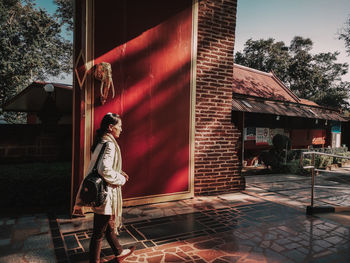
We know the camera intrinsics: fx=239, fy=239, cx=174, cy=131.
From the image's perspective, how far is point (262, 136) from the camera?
1294cm

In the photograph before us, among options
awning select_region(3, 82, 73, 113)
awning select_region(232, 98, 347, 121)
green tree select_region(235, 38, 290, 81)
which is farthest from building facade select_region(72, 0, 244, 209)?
green tree select_region(235, 38, 290, 81)

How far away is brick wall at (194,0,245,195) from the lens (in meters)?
5.71

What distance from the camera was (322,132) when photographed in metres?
17.7

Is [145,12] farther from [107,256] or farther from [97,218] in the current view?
Answer: [107,256]

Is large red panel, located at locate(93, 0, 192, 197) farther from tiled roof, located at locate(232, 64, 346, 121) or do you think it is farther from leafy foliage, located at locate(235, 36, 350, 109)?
leafy foliage, located at locate(235, 36, 350, 109)

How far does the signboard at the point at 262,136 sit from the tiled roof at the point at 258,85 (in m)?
1.74

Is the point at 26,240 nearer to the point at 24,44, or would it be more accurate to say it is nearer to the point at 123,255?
the point at 123,255

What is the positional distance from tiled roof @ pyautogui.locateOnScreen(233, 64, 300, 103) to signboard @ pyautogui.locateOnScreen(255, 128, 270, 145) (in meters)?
1.74

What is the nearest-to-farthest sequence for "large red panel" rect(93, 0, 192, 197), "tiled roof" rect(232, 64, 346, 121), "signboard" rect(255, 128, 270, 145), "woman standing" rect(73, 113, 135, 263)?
"woman standing" rect(73, 113, 135, 263) < "large red panel" rect(93, 0, 192, 197) < "tiled roof" rect(232, 64, 346, 121) < "signboard" rect(255, 128, 270, 145)

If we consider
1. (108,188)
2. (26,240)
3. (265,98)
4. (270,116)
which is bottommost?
(26,240)

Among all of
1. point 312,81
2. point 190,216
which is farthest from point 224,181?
point 312,81

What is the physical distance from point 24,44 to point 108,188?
1661 centimetres

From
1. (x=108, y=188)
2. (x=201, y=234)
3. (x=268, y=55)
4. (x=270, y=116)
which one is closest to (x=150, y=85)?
(x=108, y=188)

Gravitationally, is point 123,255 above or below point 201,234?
above
